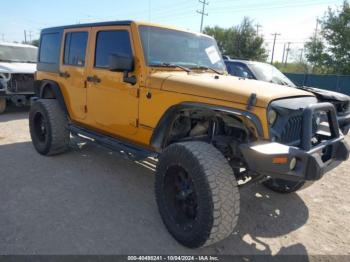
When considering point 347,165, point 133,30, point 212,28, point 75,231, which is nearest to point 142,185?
point 75,231

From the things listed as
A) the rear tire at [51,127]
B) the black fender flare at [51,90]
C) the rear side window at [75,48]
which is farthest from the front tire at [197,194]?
the black fender flare at [51,90]

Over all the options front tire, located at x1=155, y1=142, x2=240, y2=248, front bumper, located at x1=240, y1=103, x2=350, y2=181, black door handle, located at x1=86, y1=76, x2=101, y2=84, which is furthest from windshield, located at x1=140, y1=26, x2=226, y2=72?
front bumper, located at x1=240, y1=103, x2=350, y2=181

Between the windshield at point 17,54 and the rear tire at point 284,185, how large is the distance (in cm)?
913

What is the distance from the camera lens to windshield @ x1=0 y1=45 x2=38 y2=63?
10062 millimetres

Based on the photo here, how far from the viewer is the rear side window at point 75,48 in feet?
15.1

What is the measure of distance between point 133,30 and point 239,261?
268cm

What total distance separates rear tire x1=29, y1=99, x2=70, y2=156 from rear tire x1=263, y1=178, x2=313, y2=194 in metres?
3.18

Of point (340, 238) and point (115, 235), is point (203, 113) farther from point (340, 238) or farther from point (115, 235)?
point (340, 238)

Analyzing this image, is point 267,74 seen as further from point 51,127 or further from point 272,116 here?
point 272,116

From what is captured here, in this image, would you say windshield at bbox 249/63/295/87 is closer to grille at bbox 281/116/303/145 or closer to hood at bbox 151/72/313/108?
hood at bbox 151/72/313/108

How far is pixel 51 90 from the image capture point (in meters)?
5.57

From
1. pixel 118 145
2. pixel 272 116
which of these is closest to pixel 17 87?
pixel 118 145

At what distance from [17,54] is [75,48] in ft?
22.3

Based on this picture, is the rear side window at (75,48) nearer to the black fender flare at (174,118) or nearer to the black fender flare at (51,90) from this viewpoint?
the black fender flare at (51,90)
